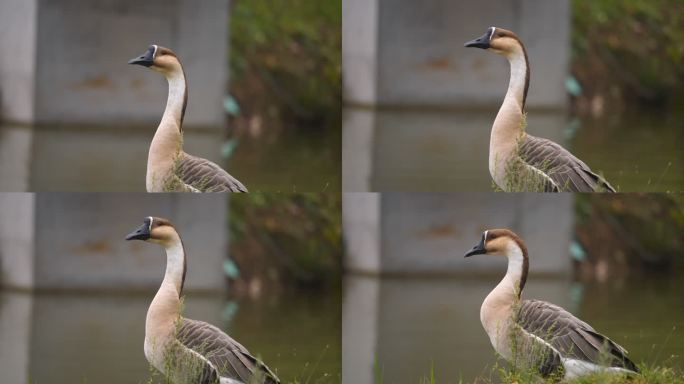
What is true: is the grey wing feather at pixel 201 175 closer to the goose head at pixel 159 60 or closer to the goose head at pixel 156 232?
the goose head at pixel 156 232

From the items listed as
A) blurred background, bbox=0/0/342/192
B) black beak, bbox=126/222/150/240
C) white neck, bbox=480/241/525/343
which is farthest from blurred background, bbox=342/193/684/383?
black beak, bbox=126/222/150/240

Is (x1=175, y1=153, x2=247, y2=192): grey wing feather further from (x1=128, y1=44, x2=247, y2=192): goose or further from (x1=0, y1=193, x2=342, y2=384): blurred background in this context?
(x1=0, y1=193, x2=342, y2=384): blurred background

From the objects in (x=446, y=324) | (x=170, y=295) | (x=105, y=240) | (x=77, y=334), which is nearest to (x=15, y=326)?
(x=77, y=334)

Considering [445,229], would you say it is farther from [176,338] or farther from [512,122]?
[176,338]

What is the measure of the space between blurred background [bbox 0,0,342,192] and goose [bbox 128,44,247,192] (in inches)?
25.3

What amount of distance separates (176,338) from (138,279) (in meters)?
0.74

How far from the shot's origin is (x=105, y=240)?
5117mm

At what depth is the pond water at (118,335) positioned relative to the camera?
5.13 meters

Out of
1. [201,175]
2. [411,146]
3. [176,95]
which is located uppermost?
[176,95]

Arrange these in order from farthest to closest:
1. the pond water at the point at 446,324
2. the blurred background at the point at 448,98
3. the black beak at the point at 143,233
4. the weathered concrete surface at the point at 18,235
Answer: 1. the blurred background at the point at 448,98
2. the pond water at the point at 446,324
3. the weathered concrete surface at the point at 18,235
4. the black beak at the point at 143,233

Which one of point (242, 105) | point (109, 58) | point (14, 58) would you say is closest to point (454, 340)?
point (242, 105)

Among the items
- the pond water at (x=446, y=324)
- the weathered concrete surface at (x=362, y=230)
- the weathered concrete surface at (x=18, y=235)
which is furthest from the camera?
the weathered concrete surface at (x=362, y=230)

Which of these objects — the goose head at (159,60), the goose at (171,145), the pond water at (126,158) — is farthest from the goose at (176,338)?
the pond water at (126,158)

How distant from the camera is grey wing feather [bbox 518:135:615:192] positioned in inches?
185
